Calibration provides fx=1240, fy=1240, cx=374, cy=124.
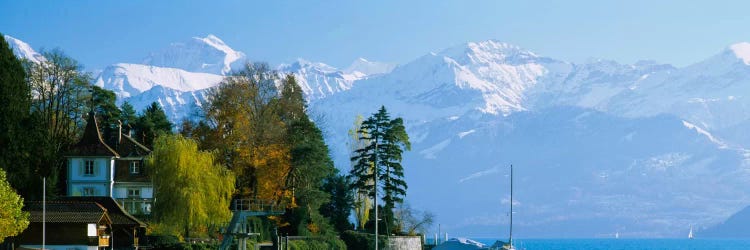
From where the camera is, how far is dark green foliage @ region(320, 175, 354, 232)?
309 ft

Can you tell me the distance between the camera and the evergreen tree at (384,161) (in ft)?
296

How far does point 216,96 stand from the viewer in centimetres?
8938

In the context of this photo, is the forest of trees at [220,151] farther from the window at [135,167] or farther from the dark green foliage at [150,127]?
the window at [135,167]

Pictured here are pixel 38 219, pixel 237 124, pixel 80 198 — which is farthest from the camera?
pixel 237 124

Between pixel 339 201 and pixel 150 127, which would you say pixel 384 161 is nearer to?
pixel 339 201

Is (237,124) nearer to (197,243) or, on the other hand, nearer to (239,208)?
(239,208)

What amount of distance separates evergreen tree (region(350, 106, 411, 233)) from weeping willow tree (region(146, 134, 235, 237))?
57.1 ft

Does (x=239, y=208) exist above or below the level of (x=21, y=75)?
below

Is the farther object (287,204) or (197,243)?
(287,204)

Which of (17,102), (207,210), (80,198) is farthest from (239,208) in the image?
(17,102)

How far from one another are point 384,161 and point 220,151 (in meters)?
13.1

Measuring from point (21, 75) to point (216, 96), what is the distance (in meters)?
17.7

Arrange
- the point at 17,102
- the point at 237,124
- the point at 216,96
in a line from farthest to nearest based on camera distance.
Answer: the point at 216,96
the point at 237,124
the point at 17,102

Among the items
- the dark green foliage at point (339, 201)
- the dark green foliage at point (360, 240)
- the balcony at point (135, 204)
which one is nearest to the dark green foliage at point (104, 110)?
the balcony at point (135, 204)
